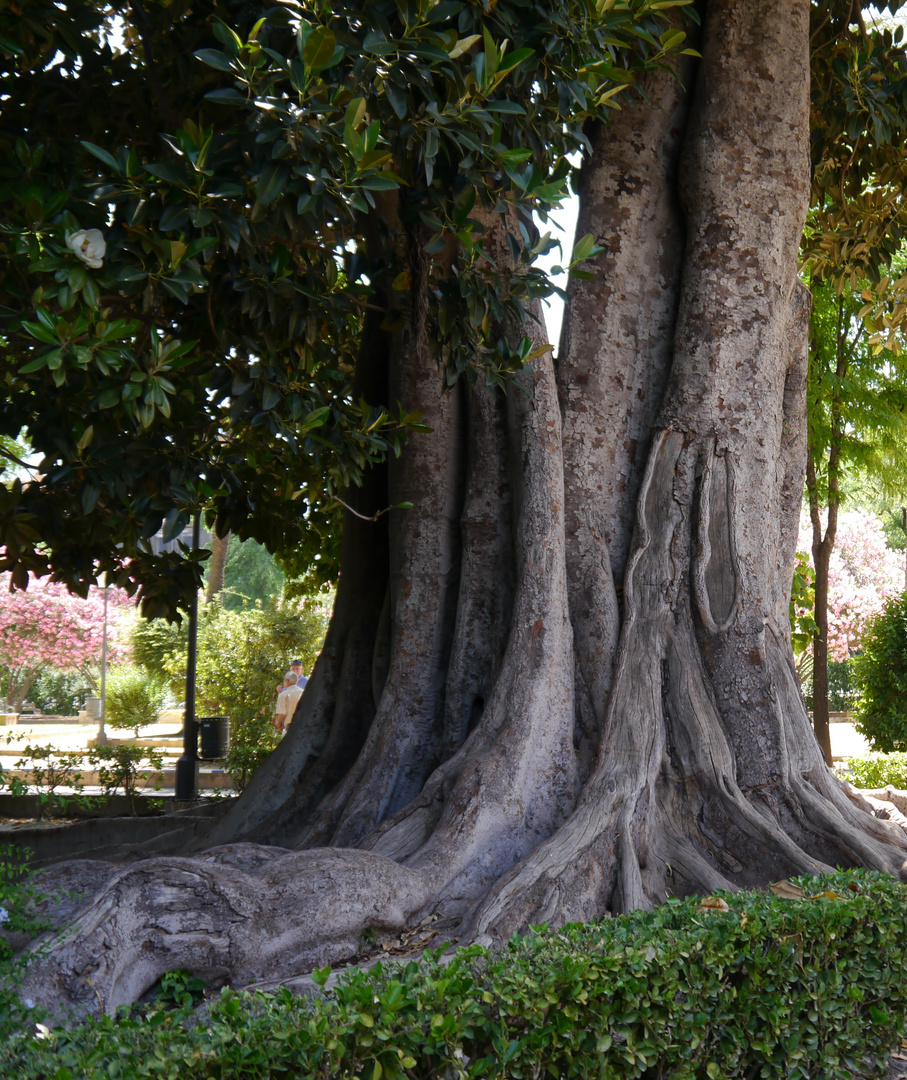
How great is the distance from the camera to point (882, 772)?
33.5 ft

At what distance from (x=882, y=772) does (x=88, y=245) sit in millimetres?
9804

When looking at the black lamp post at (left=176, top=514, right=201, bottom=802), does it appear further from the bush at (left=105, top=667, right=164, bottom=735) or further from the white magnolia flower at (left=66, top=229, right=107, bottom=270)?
the white magnolia flower at (left=66, top=229, right=107, bottom=270)

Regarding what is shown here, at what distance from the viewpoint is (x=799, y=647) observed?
1201 cm

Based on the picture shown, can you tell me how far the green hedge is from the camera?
7.39ft

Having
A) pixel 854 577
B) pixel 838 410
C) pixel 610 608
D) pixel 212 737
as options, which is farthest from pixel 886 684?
pixel 854 577

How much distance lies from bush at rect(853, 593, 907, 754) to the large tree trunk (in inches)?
339

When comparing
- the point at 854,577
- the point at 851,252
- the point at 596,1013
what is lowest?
the point at 596,1013

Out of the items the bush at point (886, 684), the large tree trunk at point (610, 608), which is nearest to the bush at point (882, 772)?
the bush at point (886, 684)

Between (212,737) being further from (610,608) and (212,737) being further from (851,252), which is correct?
(851,252)

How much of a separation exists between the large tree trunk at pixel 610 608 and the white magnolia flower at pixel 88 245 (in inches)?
82.9

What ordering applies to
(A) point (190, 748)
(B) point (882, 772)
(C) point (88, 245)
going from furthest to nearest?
(A) point (190, 748) < (B) point (882, 772) < (C) point (88, 245)

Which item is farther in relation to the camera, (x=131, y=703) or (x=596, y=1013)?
(x=131, y=703)

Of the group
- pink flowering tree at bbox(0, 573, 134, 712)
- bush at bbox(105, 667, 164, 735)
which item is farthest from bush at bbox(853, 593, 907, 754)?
pink flowering tree at bbox(0, 573, 134, 712)

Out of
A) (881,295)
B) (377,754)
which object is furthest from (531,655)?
(881,295)
